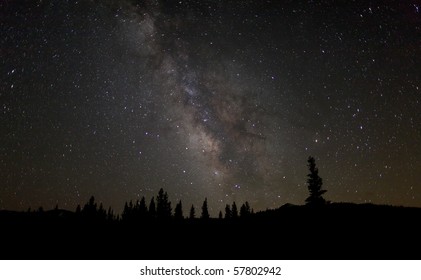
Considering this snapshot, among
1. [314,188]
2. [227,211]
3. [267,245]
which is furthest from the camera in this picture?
[227,211]

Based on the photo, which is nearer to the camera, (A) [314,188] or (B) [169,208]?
(A) [314,188]

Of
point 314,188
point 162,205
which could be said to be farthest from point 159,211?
point 314,188

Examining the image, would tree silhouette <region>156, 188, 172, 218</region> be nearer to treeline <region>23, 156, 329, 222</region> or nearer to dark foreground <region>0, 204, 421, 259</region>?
treeline <region>23, 156, 329, 222</region>

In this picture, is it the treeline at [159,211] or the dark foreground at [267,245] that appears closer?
the dark foreground at [267,245]

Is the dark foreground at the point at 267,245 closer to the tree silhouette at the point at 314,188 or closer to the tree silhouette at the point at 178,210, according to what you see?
the tree silhouette at the point at 314,188

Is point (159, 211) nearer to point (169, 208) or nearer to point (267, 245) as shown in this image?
point (169, 208)

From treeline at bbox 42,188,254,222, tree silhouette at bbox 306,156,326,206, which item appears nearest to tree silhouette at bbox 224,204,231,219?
treeline at bbox 42,188,254,222

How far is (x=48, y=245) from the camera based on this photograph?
31.7 m

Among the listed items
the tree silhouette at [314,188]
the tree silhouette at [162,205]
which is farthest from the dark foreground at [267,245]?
the tree silhouette at [162,205]
